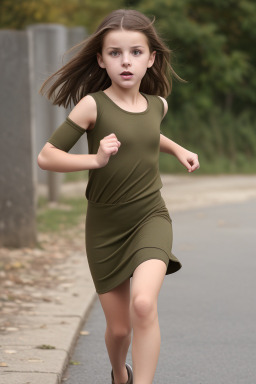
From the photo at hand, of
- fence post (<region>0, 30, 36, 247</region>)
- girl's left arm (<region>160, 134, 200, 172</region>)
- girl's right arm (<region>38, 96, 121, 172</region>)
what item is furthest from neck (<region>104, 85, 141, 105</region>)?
fence post (<region>0, 30, 36, 247</region>)

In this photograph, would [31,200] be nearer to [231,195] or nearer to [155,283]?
[155,283]

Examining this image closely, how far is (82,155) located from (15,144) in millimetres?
5551

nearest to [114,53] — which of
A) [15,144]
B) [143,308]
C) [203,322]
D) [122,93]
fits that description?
[122,93]

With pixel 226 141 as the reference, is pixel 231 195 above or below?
above

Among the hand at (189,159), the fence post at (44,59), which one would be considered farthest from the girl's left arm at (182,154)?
the fence post at (44,59)

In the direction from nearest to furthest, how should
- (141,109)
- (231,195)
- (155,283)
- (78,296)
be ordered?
(155,283), (141,109), (78,296), (231,195)

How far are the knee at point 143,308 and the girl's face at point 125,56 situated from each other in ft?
3.34

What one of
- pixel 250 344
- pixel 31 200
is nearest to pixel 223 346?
pixel 250 344

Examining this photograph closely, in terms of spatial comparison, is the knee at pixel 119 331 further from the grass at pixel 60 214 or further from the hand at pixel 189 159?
the grass at pixel 60 214

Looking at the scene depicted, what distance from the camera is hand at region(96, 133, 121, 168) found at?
3896 mm

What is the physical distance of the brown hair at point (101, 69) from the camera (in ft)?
14.3

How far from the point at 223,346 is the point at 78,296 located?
1706 mm

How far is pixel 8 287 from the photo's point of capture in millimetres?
7711

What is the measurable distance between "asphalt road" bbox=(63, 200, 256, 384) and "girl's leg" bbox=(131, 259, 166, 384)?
1175 mm
